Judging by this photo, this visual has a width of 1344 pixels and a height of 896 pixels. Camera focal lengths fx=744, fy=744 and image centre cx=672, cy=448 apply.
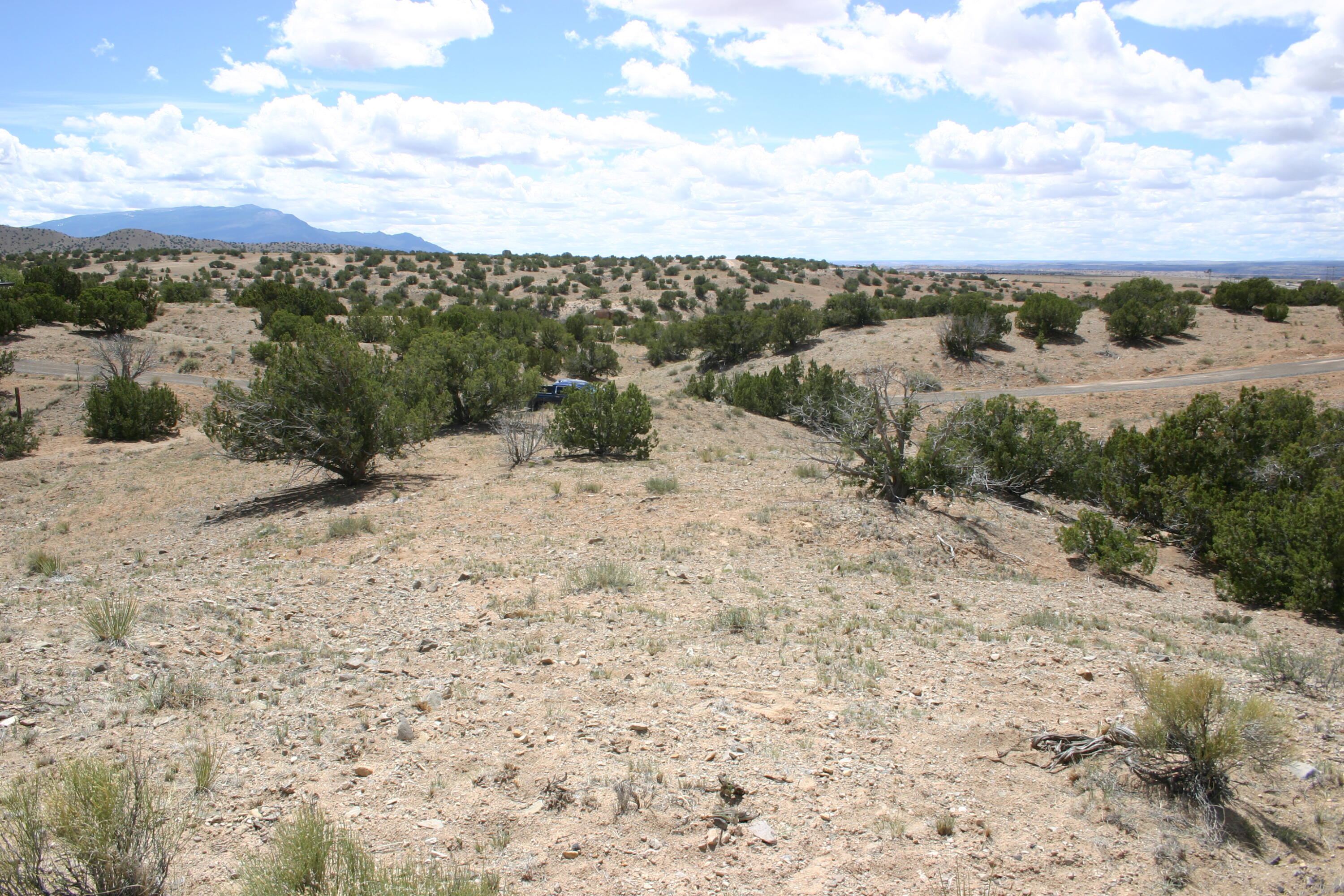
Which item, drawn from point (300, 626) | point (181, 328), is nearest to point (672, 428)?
point (300, 626)

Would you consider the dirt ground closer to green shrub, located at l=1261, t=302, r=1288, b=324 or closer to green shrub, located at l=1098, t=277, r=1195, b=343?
green shrub, located at l=1098, t=277, r=1195, b=343

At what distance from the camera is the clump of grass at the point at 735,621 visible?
307 inches

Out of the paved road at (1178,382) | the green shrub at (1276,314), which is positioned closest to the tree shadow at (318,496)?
the paved road at (1178,382)

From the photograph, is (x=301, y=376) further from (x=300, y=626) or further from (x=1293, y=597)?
(x=1293, y=597)

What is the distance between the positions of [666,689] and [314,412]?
10.8m

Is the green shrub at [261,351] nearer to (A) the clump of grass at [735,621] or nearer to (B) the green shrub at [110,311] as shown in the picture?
(B) the green shrub at [110,311]

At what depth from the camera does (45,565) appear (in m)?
10.3

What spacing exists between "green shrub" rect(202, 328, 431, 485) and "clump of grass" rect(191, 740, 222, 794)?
32.2 feet

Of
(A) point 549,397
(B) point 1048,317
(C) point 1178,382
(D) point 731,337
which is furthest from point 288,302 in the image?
(C) point 1178,382

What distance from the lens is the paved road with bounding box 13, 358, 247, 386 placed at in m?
31.3

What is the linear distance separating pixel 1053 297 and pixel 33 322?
50.8 metres

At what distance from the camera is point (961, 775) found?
511cm

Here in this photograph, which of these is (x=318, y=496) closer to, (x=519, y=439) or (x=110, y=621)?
(x=519, y=439)

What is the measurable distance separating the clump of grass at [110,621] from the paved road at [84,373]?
27524 millimetres
